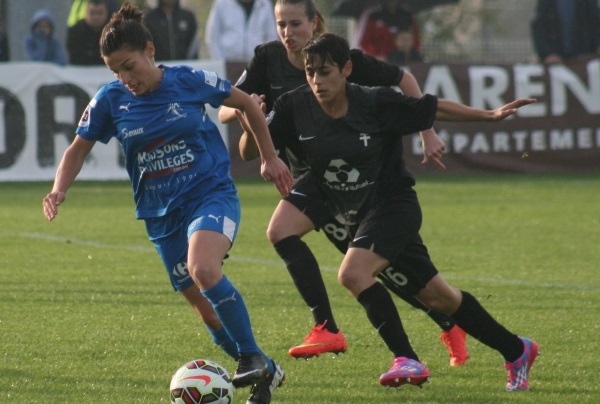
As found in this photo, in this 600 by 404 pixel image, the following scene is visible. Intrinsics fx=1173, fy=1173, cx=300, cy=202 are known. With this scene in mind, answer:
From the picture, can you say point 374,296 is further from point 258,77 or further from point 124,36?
point 258,77

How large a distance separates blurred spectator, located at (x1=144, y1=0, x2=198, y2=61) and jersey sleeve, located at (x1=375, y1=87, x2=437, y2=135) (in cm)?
1111

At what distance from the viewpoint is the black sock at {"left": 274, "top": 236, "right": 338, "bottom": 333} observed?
5730 millimetres

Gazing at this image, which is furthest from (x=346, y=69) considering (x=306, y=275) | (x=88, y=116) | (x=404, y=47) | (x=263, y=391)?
(x=404, y=47)

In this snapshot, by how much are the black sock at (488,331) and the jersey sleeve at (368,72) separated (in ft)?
4.23

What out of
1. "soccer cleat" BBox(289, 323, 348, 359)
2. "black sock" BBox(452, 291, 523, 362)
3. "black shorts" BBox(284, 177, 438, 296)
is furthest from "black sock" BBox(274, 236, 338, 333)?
"black sock" BBox(452, 291, 523, 362)

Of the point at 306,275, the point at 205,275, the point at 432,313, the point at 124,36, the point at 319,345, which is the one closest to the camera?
the point at 205,275

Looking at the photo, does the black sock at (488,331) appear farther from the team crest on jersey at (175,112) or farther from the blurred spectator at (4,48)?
the blurred spectator at (4,48)

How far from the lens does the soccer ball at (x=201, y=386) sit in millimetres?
4742

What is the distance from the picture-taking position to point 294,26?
6.04 metres

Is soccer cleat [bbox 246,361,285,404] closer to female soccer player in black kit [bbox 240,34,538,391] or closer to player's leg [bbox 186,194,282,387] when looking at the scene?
player's leg [bbox 186,194,282,387]

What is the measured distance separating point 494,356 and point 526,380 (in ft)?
2.44

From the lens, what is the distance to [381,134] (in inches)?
208

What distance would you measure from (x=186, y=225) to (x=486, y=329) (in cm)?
142

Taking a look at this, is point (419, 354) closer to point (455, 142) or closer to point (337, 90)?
point (337, 90)
